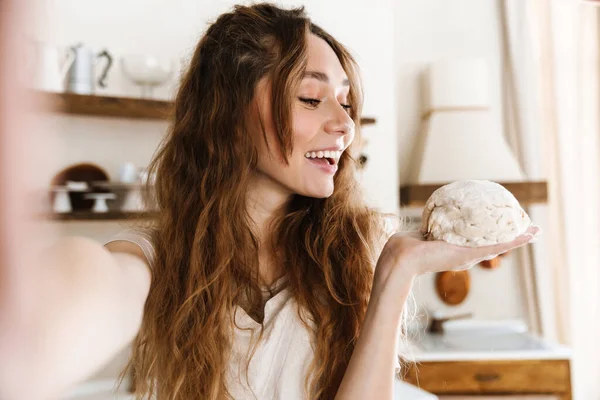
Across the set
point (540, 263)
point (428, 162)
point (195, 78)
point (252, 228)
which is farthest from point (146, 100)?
point (540, 263)

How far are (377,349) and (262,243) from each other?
387 millimetres

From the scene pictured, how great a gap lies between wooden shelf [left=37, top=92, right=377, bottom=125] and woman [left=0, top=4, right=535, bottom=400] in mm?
825

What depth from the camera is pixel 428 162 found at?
2.80m

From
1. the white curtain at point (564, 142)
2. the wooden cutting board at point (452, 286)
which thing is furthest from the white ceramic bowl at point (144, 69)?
the white curtain at point (564, 142)

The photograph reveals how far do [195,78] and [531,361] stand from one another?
1883mm

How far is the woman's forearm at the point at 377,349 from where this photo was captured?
1052 mm

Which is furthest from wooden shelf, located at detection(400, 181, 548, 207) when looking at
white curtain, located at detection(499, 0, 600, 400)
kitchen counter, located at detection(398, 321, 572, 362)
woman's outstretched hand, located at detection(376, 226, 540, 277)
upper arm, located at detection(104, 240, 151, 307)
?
upper arm, located at detection(104, 240, 151, 307)

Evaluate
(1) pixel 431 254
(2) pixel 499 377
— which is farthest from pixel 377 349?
(2) pixel 499 377

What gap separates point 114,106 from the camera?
2.14 metres

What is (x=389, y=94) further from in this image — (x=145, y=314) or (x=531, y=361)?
(x=145, y=314)

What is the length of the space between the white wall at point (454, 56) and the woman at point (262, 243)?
1.87 m

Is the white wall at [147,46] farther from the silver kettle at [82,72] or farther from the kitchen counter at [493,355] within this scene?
the kitchen counter at [493,355]

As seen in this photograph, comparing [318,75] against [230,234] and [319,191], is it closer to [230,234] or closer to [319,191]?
[319,191]

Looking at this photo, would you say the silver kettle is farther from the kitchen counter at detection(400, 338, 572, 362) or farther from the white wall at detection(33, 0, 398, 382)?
the kitchen counter at detection(400, 338, 572, 362)
